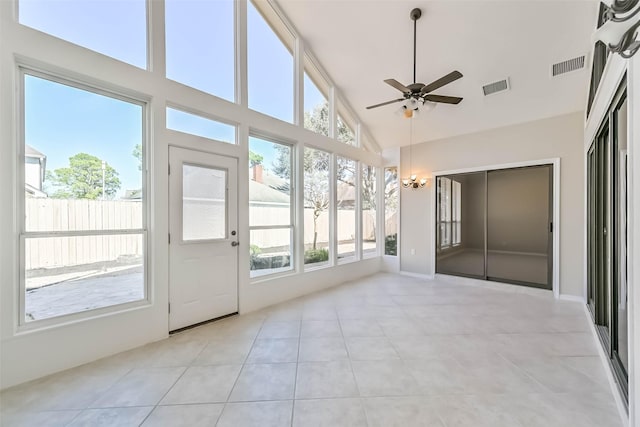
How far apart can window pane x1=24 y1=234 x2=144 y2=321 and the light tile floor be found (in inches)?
21.8

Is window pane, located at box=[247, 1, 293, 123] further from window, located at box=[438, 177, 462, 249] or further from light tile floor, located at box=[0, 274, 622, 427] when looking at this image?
window, located at box=[438, 177, 462, 249]

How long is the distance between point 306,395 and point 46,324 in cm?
227

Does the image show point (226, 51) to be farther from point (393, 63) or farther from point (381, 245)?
point (381, 245)

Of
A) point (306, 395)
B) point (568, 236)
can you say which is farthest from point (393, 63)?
point (306, 395)

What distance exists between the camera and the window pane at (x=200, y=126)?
306 cm

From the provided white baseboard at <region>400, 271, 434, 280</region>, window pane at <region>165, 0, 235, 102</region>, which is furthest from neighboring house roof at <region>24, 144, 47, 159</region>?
white baseboard at <region>400, 271, 434, 280</region>

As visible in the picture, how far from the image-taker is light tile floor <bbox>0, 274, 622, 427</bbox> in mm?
1726

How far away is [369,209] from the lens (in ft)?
19.7

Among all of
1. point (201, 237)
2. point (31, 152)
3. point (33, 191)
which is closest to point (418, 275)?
point (201, 237)

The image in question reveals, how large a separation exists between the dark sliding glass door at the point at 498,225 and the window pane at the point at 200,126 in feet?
13.9

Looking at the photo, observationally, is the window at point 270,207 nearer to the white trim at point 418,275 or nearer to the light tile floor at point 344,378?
the light tile floor at point 344,378

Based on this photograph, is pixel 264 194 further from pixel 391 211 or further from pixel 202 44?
pixel 391 211

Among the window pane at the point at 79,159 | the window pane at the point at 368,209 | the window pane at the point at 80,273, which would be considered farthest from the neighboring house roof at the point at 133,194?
the window pane at the point at 368,209

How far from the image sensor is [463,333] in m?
2.95
